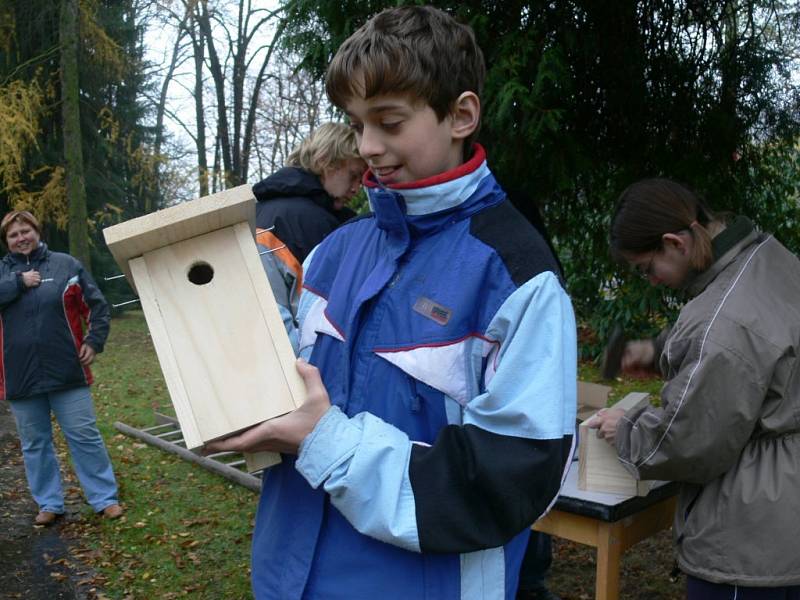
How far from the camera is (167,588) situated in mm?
4652

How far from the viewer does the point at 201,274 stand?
1716mm

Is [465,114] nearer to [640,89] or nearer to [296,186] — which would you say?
[296,186]

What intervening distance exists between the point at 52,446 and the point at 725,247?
4.76 metres

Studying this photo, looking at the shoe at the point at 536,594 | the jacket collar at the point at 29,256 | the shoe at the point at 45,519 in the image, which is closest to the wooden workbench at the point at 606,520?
the shoe at the point at 536,594

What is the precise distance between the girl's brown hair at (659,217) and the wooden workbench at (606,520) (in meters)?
0.93

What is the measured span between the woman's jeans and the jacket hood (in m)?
2.51

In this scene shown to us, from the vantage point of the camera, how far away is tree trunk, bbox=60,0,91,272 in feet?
47.8

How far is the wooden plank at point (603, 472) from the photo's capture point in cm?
292

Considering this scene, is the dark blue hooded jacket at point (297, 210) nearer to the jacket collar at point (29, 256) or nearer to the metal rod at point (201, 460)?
the metal rod at point (201, 460)

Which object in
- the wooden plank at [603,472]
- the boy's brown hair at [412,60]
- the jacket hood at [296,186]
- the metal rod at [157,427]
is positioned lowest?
the metal rod at [157,427]

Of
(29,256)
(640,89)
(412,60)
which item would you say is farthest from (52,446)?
(412,60)

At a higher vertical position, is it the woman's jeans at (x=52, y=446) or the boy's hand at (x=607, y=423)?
the boy's hand at (x=607, y=423)

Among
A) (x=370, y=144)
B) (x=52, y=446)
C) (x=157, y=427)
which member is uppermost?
(x=370, y=144)

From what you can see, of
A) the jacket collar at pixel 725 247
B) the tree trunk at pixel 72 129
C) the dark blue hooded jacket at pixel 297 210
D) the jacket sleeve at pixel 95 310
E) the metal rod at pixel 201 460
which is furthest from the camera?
the tree trunk at pixel 72 129
